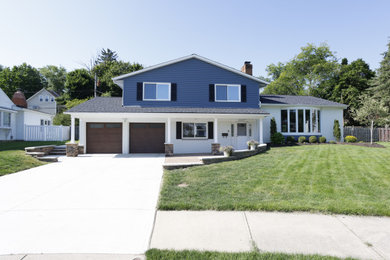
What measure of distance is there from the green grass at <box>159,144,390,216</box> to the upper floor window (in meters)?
8.68

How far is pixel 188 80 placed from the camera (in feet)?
46.6

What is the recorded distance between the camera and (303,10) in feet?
45.2

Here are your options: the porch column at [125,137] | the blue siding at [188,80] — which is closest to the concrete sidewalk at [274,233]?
the porch column at [125,137]

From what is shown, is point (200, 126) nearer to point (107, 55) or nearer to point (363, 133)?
point (363, 133)

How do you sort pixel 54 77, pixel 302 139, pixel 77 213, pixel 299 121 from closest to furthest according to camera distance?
pixel 77 213 → pixel 302 139 → pixel 299 121 → pixel 54 77

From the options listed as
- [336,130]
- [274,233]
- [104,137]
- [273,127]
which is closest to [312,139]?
[336,130]

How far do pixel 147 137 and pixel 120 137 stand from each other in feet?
6.10

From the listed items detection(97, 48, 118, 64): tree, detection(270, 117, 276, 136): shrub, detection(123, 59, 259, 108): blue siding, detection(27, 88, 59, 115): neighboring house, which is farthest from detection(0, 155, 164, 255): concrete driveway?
detection(97, 48, 118, 64): tree

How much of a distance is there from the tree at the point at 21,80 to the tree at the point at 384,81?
6059 centimetres

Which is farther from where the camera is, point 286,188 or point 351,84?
point 351,84

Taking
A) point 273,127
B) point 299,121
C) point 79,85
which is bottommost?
point 273,127

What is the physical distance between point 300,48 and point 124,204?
4085 cm

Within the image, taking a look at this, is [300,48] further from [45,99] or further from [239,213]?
[45,99]

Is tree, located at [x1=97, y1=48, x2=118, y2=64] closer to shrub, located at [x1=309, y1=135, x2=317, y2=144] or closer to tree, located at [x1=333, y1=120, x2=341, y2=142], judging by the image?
shrub, located at [x1=309, y1=135, x2=317, y2=144]
